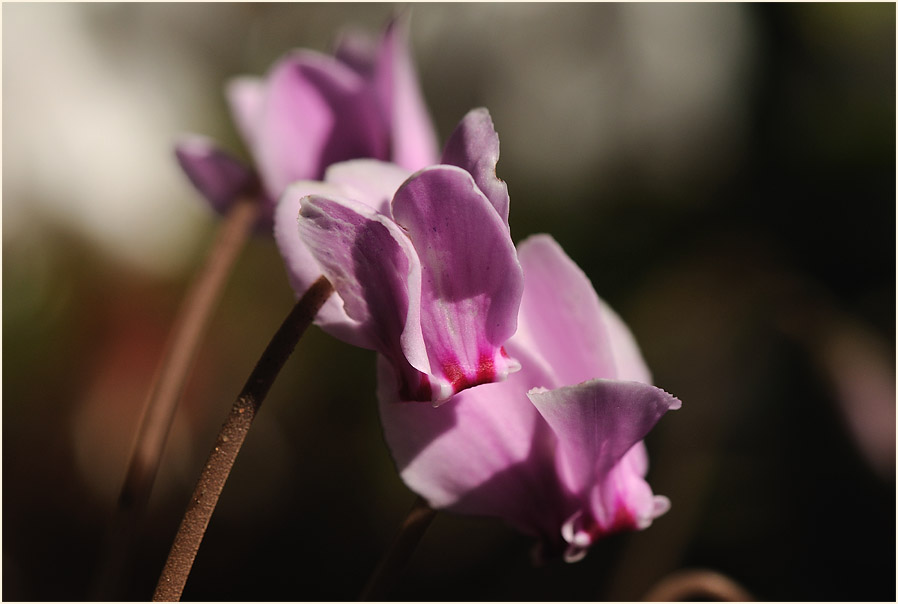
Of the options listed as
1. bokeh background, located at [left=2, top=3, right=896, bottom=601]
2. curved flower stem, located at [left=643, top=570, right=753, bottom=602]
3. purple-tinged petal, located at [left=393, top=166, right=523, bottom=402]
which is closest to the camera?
purple-tinged petal, located at [left=393, top=166, right=523, bottom=402]

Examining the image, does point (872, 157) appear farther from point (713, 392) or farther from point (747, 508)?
point (747, 508)

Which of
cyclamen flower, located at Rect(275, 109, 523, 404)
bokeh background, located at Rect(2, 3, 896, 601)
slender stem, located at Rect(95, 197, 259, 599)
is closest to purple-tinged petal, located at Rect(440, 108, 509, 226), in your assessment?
cyclamen flower, located at Rect(275, 109, 523, 404)

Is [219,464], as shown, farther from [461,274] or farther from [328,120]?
[328,120]

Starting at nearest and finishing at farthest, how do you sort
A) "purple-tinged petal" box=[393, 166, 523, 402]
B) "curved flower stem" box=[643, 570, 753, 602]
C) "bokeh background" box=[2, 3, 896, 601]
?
1. "purple-tinged petal" box=[393, 166, 523, 402]
2. "curved flower stem" box=[643, 570, 753, 602]
3. "bokeh background" box=[2, 3, 896, 601]

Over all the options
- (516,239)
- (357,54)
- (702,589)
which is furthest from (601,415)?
(516,239)

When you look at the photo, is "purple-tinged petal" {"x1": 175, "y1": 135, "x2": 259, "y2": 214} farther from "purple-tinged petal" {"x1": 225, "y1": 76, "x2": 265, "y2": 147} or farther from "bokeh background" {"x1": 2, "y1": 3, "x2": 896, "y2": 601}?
"bokeh background" {"x1": 2, "y1": 3, "x2": 896, "y2": 601}

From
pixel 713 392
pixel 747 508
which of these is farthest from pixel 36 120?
pixel 747 508

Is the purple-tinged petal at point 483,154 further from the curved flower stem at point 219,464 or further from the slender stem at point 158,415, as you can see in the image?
the slender stem at point 158,415
